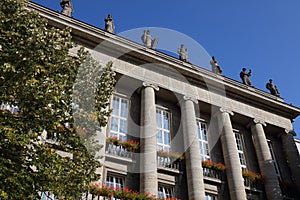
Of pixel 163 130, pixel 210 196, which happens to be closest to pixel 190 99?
pixel 163 130

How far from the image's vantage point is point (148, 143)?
1798cm

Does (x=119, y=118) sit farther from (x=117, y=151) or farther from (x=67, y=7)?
(x=67, y=7)

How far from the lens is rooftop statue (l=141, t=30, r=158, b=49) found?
2337 cm

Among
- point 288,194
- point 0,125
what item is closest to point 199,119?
point 288,194

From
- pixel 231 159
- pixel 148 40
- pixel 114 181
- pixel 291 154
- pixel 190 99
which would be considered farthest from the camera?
pixel 291 154

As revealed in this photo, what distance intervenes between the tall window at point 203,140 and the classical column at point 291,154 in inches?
269

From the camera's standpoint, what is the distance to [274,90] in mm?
28109

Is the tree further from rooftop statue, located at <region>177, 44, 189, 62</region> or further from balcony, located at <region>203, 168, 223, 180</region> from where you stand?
rooftop statue, located at <region>177, 44, 189, 62</region>

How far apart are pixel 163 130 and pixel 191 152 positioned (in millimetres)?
2627

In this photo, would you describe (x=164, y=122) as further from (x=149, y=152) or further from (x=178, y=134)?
(x=149, y=152)

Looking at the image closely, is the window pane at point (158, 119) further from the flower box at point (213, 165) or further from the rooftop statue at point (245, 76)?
the rooftop statue at point (245, 76)

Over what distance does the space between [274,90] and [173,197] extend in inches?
581

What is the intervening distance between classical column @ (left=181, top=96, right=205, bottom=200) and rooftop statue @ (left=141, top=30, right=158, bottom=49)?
4543mm

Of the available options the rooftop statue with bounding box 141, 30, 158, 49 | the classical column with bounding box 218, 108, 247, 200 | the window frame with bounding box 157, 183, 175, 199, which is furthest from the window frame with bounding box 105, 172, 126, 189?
the rooftop statue with bounding box 141, 30, 158, 49
